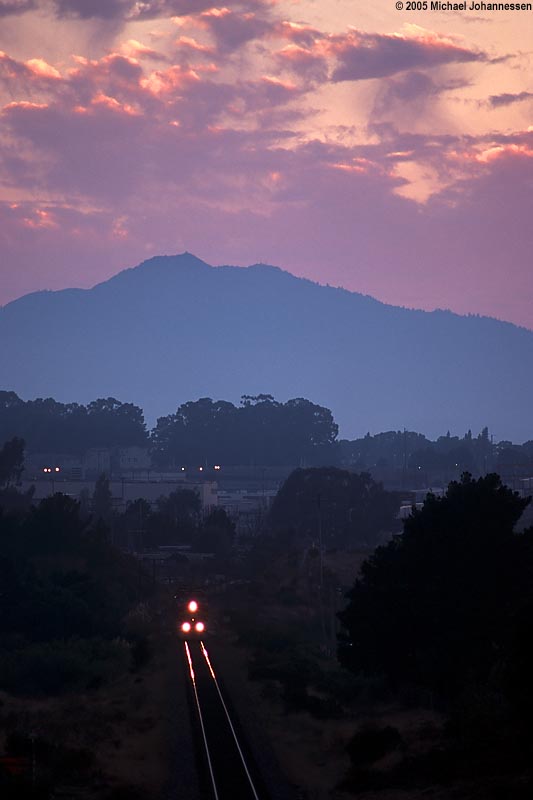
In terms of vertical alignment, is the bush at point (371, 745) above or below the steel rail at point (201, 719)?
above

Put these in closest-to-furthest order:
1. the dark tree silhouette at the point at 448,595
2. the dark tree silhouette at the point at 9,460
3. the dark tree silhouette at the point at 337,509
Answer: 1. the dark tree silhouette at the point at 448,595
2. the dark tree silhouette at the point at 337,509
3. the dark tree silhouette at the point at 9,460

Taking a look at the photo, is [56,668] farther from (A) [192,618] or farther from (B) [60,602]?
(A) [192,618]

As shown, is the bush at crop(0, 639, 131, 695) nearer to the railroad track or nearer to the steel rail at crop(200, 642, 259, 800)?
the steel rail at crop(200, 642, 259, 800)

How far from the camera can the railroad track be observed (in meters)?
28.7

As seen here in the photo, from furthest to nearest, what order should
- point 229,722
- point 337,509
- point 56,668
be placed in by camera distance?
point 337,509 < point 56,668 < point 229,722

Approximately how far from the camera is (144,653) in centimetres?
5906

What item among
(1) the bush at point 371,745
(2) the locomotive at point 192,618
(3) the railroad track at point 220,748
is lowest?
(2) the locomotive at point 192,618

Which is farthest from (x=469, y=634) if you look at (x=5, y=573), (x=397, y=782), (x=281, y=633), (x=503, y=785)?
(x=5, y=573)

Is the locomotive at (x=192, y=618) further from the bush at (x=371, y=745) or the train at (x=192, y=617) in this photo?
the bush at (x=371, y=745)

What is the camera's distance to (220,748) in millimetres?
34156

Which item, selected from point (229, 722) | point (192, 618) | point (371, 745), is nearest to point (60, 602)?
point (192, 618)

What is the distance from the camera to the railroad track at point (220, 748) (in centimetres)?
2866

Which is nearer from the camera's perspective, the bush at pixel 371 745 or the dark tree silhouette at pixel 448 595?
the bush at pixel 371 745

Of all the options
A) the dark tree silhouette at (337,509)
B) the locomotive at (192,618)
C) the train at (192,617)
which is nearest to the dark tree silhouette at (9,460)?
the dark tree silhouette at (337,509)
